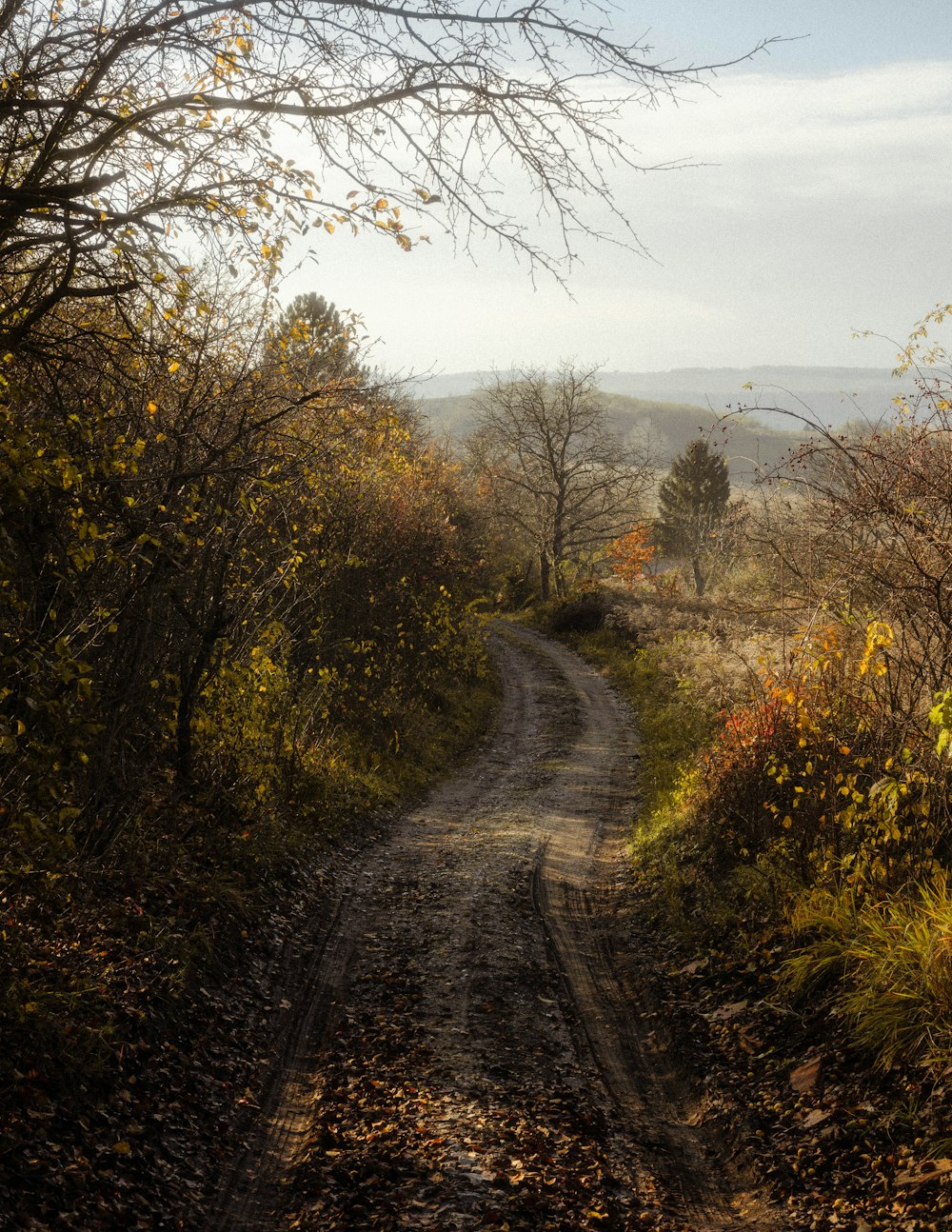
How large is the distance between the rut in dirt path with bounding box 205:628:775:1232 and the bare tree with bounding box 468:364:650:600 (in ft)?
93.6

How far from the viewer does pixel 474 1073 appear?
18.6 feet

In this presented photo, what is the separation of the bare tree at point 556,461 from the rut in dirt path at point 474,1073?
2854 cm

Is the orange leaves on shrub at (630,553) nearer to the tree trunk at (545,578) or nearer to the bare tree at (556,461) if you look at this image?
the bare tree at (556,461)

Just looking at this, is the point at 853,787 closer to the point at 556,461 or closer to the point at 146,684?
the point at 146,684

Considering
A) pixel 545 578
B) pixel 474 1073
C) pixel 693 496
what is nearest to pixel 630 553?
pixel 693 496

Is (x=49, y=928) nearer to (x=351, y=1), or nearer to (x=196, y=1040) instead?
(x=196, y=1040)

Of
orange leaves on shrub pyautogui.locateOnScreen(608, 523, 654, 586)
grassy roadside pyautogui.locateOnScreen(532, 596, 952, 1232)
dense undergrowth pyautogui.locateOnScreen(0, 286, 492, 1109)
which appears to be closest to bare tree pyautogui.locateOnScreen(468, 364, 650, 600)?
orange leaves on shrub pyautogui.locateOnScreen(608, 523, 654, 586)

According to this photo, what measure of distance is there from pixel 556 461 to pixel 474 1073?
34.5 meters

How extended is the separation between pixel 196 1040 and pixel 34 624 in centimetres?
295

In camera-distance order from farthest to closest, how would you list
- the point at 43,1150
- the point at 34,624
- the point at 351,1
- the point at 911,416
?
the point at 911,416, the point at 34,624, the point at 351,1, the point at 43,1150

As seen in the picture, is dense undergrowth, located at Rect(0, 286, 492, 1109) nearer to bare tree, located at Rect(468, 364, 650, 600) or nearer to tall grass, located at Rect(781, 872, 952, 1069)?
tall grass, located at Rect(781, 872, 952, 1069)

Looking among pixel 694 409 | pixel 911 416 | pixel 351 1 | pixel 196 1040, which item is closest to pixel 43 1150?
pixel 196 1040

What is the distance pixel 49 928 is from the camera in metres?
5.65

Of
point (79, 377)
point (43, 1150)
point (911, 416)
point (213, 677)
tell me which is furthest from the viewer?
point (213, 677)
